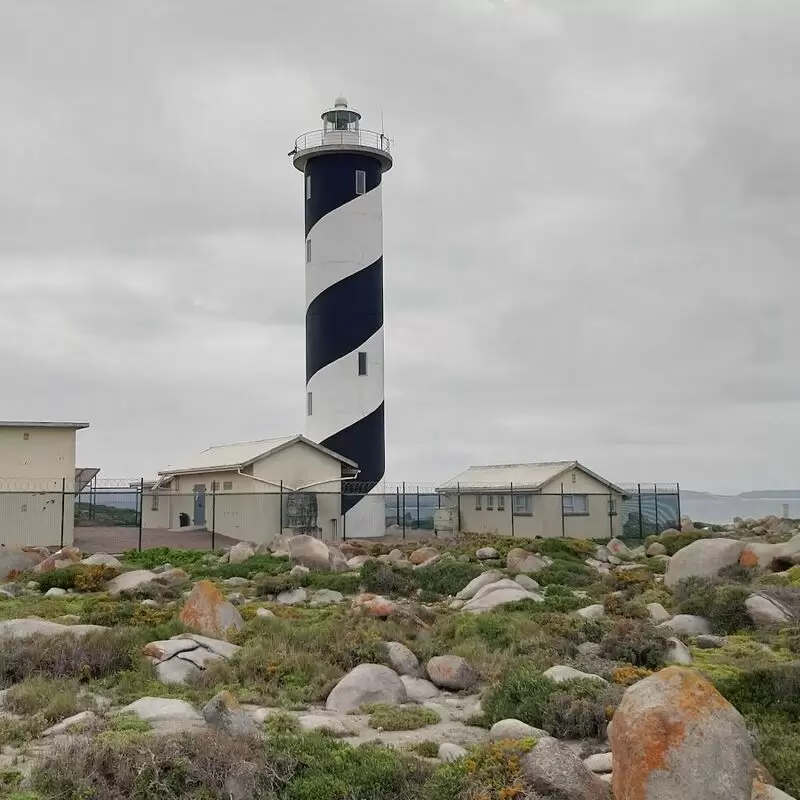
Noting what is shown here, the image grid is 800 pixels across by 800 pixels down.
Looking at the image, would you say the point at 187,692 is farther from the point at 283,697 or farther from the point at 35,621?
the point at 35,621

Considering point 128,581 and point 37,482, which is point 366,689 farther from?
point 37,482

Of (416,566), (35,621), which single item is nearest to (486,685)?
(35,621)

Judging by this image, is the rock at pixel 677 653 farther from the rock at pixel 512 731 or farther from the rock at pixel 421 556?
the rock at pixel 421 556

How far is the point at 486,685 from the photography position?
1150 centimetres

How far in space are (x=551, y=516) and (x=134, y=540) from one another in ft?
51.1

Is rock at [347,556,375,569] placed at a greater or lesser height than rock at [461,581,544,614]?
greater

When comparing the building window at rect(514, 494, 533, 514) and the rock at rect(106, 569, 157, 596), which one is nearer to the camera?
the rock at rect(106, 569, 157, 596)

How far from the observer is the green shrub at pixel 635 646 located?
11891 mm

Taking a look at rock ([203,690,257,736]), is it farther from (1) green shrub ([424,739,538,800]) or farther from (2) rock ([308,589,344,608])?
(2) rock ([308,589,344,608])

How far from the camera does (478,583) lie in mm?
19406

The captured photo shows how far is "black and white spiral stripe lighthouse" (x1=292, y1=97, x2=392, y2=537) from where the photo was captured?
36281mm

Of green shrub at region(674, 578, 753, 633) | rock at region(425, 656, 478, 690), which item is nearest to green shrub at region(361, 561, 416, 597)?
green shrub at region(674, 578, 753, 633)

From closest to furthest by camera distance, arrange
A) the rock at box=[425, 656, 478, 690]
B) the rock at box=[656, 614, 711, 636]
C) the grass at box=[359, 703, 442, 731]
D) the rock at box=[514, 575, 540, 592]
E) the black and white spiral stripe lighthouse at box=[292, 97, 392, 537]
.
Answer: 1. the grass at box=[359, 703, 442, 731]
2. the rock at box=[425, 656, 478, 690]
3. the rock at box=[656, 614, 711, 636]
4. the rock at box=[514, 575, 540, 592]
5. the black and white spiral stripe lighthouse at box=[292, 97, 392, 537]

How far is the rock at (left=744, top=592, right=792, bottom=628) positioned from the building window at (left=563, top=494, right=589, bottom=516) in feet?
72.5
